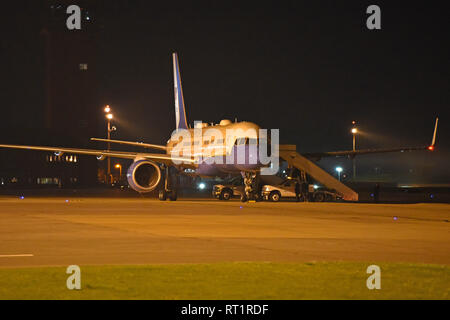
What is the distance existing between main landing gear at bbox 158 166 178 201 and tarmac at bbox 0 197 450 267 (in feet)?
52.9

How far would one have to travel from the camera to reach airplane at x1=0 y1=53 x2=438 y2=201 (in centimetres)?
3881

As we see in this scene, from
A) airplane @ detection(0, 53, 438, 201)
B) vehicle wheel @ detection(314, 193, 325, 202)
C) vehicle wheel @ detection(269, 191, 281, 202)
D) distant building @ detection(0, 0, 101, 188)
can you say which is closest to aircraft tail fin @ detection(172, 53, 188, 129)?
airplane @ detection(0, 53, 438, 201)

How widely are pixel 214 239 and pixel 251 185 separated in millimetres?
23213

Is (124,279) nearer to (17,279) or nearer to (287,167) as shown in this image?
(17,279)

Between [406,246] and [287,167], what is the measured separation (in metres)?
→ 26.5

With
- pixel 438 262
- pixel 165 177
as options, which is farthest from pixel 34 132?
pixel 438 262

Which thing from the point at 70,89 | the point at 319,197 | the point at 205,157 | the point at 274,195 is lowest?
the point at 319,197

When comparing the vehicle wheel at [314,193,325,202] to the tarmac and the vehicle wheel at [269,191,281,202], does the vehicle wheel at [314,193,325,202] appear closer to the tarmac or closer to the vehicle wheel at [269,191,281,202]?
the vehicle wheel at [269,191,281,202]

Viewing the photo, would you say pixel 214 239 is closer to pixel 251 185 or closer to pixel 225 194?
pixel 251 185

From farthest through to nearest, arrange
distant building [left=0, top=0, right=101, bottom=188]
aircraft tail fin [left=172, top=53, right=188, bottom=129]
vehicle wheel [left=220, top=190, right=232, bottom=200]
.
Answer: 1. distant building [left=0, top=0, right=101, bottom=188]
2. aircraft tail fin [left=172, top=53, right=188, bottom=129]
3. vehicle wheel [left=220, top=190, right=232, bottom=200]

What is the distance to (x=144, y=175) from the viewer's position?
42.4 metres

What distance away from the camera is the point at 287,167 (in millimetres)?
42438

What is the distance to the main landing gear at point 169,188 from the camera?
1688 inches

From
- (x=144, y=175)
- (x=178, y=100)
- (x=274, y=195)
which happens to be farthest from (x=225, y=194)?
(x=178, y=100)
